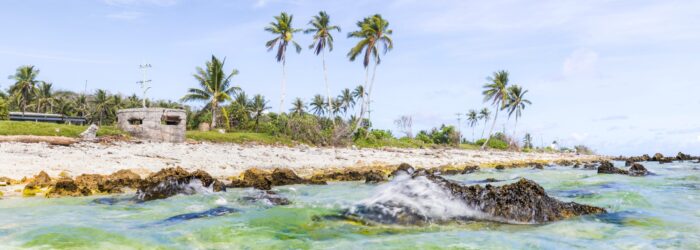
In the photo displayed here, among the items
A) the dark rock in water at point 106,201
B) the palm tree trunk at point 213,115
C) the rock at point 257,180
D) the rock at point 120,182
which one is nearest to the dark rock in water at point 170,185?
the dark rock in water at point 106,201

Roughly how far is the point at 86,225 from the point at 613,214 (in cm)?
793

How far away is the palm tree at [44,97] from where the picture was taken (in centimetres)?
6419

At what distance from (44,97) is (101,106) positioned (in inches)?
327

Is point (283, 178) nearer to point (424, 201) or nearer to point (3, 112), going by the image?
point (424, 201)

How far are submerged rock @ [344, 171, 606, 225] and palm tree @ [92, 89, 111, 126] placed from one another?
6386cm

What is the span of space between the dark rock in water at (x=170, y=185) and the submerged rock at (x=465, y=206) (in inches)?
161

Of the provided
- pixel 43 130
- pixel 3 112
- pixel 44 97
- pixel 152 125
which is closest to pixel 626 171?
pixel 152 125

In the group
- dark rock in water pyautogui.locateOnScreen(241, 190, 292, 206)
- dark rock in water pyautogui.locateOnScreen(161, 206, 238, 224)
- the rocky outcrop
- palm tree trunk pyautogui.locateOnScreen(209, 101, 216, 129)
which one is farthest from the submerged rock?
palm tree trunk pyautogui.locateOnScreen(209, 101, 216, 129)

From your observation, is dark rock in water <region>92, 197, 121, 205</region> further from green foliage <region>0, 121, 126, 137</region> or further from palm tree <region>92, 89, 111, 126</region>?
palm tree <region>92, 89, 111, 126</region>

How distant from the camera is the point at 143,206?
8.65 meters

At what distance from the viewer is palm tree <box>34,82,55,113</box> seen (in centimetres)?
6419

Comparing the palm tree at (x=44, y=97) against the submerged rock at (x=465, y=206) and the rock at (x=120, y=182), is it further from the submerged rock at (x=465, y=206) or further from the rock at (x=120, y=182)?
the submerged rock at (x=465, y=206)

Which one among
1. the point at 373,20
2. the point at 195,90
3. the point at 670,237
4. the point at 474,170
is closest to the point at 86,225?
the point at 670,237

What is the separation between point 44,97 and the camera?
6488 cm
